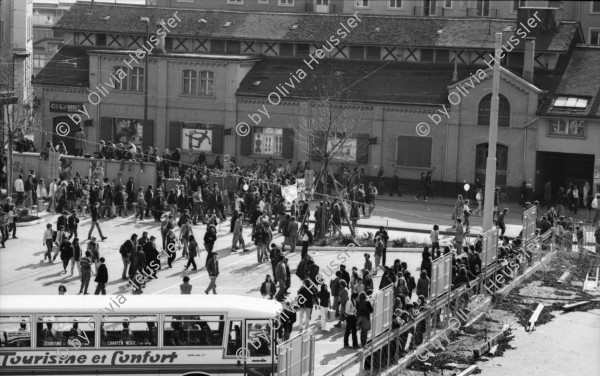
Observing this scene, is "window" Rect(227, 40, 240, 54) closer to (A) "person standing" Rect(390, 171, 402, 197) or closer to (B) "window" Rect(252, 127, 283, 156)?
(B) "window" Rect(252, 127, 283, 156)

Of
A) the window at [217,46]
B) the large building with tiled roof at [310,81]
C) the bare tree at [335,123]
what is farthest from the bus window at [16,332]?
the window at [217,46]

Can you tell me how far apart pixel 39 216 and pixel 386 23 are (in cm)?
2475

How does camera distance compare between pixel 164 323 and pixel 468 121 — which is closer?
pixel 164 323

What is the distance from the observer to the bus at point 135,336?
88.0ft

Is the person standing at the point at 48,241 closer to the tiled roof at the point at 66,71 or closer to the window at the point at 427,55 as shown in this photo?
the tiled roof at the point at 66,71

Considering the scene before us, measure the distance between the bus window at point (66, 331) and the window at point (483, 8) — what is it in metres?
53.6

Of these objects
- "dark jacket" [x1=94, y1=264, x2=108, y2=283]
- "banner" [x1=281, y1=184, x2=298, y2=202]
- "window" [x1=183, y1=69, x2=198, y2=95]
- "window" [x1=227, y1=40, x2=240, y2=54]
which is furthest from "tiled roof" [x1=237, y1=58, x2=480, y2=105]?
"dark jacket" [x1=94, y1=264, x2=108, y2=283]

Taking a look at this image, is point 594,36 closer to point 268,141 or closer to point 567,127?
point 567,127

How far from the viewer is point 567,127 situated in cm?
5766

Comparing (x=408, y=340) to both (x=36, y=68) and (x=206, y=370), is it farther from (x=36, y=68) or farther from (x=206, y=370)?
(x=36, y=68)

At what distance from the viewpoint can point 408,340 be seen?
3023 centimetres

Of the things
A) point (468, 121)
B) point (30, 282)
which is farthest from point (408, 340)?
point (468, 121)

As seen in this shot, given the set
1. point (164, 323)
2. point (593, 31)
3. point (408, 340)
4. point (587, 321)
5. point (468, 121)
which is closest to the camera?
point (164, 323)

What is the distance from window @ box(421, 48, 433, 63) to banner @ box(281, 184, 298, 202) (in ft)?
56.2
